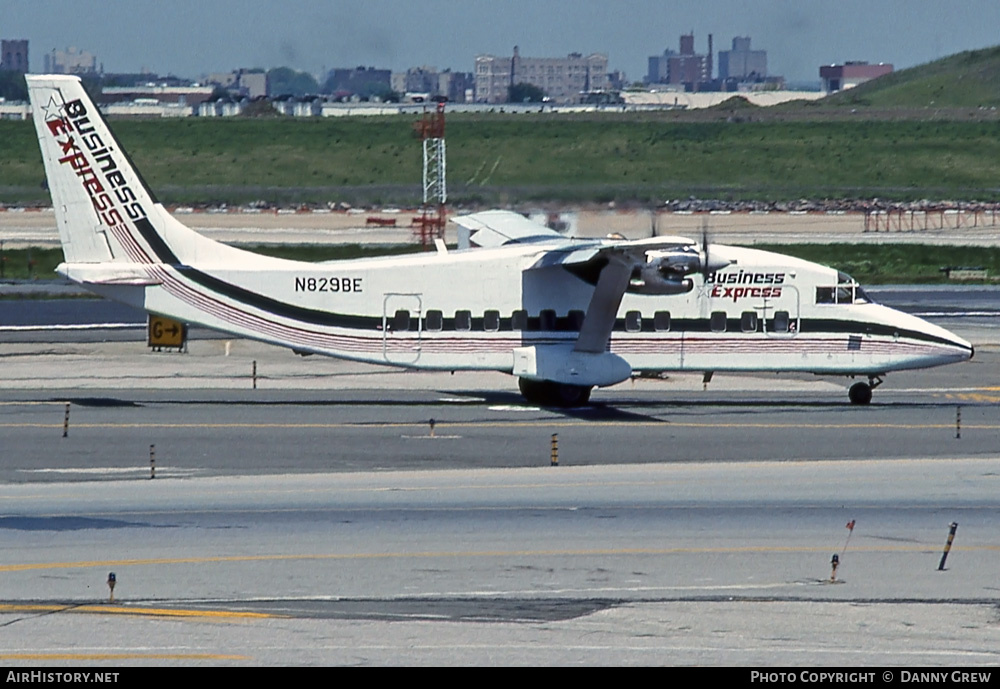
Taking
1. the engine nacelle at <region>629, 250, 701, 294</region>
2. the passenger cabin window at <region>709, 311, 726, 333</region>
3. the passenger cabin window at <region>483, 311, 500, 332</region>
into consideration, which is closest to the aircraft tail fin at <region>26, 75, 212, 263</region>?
the passenger cabin window at <region>483, 311, 500, 332</region>

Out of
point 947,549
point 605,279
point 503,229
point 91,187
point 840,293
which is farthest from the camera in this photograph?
point 503,229

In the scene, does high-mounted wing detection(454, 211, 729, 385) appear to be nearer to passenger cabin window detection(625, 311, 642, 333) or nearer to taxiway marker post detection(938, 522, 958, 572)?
passenger cabin window detection(625, 311, 642, 333)

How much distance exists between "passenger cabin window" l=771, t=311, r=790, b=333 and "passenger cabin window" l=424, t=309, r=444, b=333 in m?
8.42

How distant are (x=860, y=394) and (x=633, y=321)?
639 cm

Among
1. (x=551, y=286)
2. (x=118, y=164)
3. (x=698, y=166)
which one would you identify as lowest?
(x=551, y=286)

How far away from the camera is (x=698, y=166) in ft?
426

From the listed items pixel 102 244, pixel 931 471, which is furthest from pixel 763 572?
pixel 102 244

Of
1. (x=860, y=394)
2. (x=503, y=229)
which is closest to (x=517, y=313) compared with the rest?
(x=503, y=229)

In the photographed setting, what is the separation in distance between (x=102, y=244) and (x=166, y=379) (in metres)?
7.39

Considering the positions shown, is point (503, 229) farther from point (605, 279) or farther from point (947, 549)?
point (947, 549)

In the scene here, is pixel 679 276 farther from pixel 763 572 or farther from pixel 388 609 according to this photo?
pixel 388 609

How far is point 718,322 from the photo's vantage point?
123 feet

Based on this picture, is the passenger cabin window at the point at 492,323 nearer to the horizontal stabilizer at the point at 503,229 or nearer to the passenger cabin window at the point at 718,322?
the horizontal stabilizer at the point at 503,229

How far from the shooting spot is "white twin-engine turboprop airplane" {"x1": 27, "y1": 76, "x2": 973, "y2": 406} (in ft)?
117
